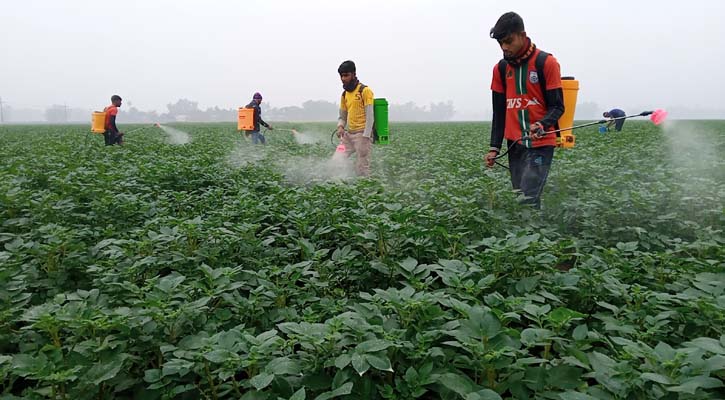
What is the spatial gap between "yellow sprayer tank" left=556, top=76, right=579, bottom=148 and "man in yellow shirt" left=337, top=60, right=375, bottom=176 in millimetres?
2576

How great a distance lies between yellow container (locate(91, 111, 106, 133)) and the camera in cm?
1066

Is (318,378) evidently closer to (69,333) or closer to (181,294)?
(181,294)

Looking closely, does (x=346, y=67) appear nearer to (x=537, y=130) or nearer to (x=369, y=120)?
(x=369, y=120)

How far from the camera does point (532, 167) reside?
12.6 ft

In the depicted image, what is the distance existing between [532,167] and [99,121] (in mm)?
10020

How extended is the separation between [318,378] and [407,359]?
33 cm

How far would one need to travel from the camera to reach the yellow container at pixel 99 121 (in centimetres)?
1066

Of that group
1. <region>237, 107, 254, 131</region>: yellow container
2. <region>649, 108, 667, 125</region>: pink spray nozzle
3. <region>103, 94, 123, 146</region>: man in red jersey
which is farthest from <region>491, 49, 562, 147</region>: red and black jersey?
<region>103, 94, 123, 146</region>: man in red jersey

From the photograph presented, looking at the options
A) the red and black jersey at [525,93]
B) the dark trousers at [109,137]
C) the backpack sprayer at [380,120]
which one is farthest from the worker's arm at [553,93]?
the dark trousers at [109,137]

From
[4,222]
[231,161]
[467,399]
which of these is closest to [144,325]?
[467,399]

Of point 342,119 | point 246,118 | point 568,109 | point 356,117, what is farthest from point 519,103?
point 246,118

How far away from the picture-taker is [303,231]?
3.25 meters

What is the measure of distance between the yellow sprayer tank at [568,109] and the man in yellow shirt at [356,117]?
2576mm

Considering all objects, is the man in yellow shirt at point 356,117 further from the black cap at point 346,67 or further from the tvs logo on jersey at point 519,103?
the tvs logo on jersey at point 519,103
